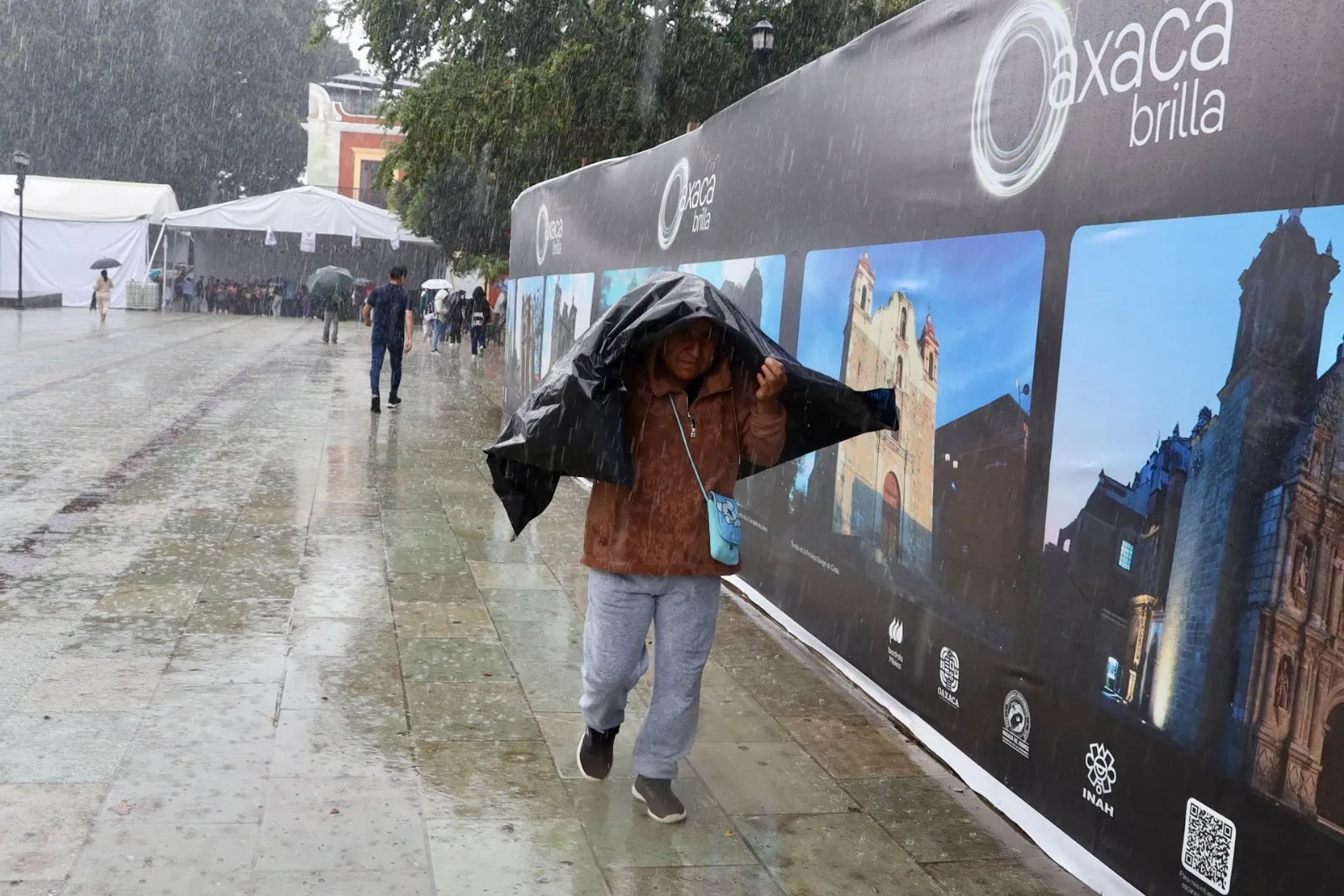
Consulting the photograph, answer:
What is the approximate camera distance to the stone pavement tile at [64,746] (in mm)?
4262

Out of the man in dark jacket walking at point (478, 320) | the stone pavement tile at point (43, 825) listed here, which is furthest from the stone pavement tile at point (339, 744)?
the man in dark jacket walking at point (478, 320)

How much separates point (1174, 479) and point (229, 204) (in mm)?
41474

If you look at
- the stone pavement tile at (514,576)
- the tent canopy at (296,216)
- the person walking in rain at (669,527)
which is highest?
the tent canopy at (296,216)

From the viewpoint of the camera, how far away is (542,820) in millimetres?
4172

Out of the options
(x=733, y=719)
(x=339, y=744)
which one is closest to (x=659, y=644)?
(x=733, y=719)

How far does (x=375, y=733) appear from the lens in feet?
15.9

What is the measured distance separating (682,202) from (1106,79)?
4.87 meters

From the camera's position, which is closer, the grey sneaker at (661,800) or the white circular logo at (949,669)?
the grey sneaker at (661,800)

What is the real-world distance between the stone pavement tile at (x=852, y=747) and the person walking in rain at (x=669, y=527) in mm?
822

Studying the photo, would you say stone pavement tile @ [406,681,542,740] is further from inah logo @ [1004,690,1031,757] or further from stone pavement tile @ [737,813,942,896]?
inah logo @ [1004,690,1031,757]

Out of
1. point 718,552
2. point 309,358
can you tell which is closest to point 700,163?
point 718,552

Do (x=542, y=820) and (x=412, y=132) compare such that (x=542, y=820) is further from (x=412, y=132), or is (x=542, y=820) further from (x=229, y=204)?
(x=229, y=204)

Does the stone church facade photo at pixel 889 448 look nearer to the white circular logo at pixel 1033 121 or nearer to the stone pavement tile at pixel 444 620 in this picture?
the white circular logo at pixel 1033 121

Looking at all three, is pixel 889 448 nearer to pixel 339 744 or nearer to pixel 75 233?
pixel 339 744
